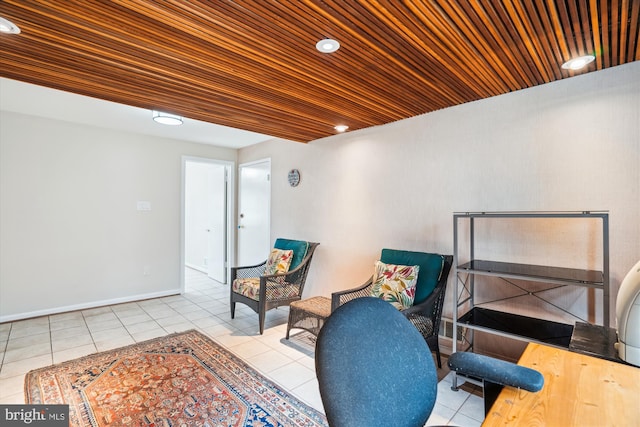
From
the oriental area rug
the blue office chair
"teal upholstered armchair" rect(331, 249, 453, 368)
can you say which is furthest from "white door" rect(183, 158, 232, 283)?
the blue office chair

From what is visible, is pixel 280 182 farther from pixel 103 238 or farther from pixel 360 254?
pixel 103 238

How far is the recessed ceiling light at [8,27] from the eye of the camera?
1424 millimetres

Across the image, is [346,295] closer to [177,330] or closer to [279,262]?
[279,262]

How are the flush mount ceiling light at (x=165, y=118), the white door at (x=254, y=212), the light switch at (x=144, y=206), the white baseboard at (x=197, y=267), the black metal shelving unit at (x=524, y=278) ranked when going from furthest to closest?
the white baseboard at (x=197, y=267)
the white door at (x=254, y=212)
the light switch at (x=144, y=206)
the flush mount ceiling light at (x=165, y=118)
the black metal shelving unit at (x=524, y=278)

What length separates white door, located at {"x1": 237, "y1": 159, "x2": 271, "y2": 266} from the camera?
4.59 m

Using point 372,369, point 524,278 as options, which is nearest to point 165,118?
point 372,369

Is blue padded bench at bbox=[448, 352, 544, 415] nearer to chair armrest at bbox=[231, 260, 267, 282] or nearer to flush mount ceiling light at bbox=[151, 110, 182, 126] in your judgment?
chair armrest at bbox=[231, 260, 267, 282]

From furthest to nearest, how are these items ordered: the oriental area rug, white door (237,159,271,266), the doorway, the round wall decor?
the doorway, white door (237,159,271,266), the round wall decor, the oriental area rug

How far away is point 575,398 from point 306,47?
1.85m

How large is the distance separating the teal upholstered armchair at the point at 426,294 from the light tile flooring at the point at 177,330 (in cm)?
39

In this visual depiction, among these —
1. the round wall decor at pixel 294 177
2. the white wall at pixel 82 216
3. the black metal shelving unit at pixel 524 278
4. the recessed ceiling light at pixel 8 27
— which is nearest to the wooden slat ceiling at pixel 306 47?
the recessed ceiling light at pixel 8 27

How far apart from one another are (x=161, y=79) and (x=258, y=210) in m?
2.85

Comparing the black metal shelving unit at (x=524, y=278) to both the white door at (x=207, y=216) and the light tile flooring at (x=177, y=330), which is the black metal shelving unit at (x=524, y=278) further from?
the white door at (x=207, y=216)

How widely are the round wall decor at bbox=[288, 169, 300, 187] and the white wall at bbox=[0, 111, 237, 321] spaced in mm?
1752
